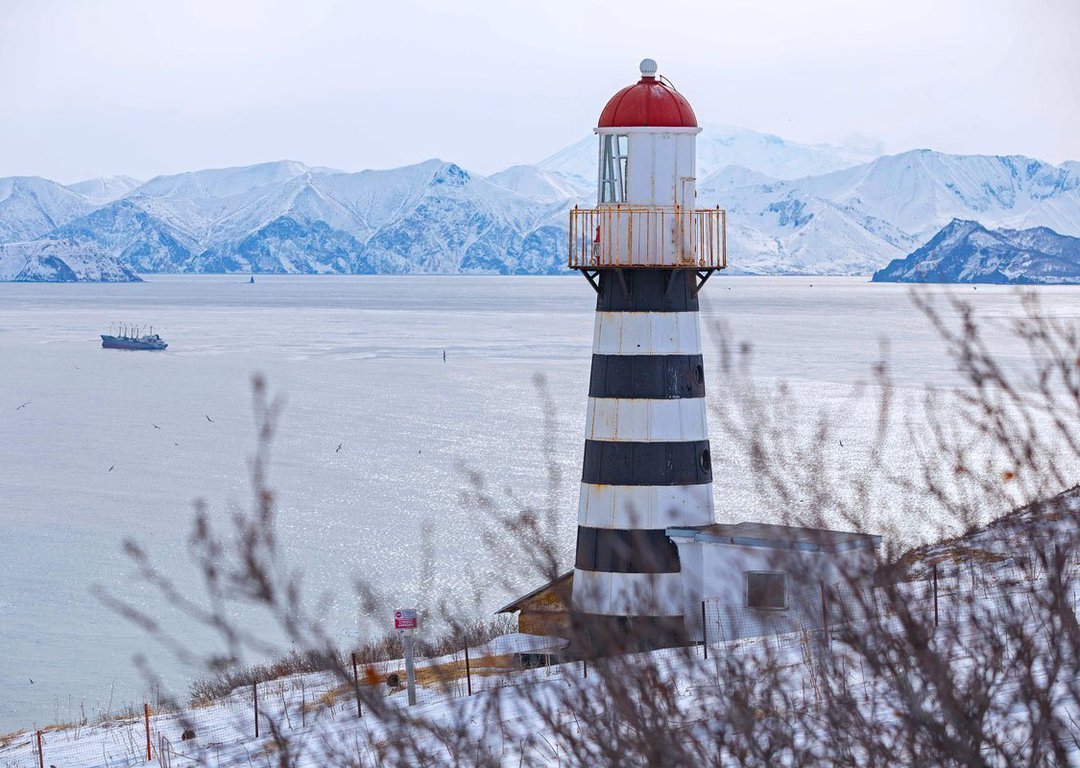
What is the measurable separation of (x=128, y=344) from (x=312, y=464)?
56.1 metres

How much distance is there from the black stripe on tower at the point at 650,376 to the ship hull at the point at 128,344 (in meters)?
87.5

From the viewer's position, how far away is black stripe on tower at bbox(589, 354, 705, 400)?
12133 millimetres

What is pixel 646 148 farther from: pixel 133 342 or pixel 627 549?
pixel 133 342

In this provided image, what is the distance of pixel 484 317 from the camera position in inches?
5502

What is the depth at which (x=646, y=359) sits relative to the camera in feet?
39.8

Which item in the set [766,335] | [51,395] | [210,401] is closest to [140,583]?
[210,401]

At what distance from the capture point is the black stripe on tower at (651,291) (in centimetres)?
1213

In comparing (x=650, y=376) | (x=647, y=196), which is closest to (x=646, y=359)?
(x=650, y=376)

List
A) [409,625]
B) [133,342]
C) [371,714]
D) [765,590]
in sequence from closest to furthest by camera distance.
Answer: [371,714]
[409,625]
[765,590]
[133,342]

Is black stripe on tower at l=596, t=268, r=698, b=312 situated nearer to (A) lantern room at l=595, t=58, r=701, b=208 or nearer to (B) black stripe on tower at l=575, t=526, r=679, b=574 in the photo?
(A) lantern room at l=595, t=58, r=701, b=208

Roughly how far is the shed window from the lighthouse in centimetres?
56

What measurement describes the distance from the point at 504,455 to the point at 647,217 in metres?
32.3

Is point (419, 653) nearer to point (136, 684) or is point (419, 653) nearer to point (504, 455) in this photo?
point (136, 684)

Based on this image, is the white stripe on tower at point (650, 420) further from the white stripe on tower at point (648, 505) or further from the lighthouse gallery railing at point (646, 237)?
the lighthouse gallery railing at point (646, 237)
